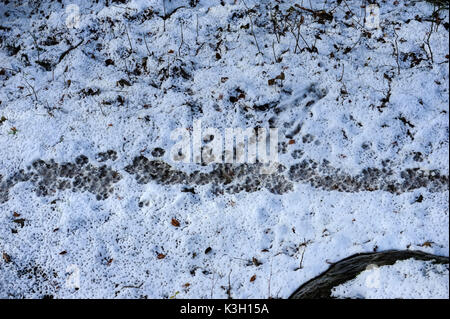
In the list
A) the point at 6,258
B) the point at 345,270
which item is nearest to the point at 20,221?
the point at 6,258

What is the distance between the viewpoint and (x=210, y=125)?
7.70 ft

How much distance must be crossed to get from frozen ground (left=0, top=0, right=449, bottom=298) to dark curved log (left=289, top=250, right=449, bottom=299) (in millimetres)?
54

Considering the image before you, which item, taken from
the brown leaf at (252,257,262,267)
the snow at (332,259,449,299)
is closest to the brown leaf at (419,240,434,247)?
the snow at (332,259,449,299)

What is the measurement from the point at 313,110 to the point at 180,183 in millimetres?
1234

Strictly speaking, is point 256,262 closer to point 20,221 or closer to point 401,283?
point 401,283

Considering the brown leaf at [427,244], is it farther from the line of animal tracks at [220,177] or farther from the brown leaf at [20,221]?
the brown leaf at [20,221]

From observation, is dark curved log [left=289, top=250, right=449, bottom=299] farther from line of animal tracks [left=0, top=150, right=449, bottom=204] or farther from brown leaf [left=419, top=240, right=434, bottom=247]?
line of animal tracks [left=0, top=150, right=449, bottom=204]

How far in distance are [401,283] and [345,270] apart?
36 cm

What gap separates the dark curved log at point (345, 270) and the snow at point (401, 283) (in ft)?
0.11

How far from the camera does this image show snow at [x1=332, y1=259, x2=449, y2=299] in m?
1.90

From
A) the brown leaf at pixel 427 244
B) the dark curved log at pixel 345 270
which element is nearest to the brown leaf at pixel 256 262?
the dark curved log at pixel 345 270

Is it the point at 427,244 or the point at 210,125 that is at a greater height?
the point at 210,125

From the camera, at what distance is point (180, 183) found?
2.24 meters
